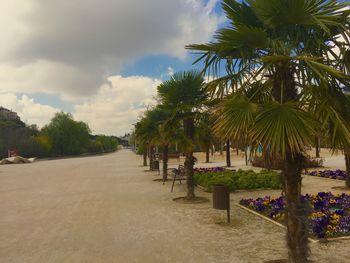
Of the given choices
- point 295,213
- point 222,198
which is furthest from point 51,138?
point 295,213

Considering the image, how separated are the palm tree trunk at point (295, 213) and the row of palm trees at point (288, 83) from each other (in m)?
0.01

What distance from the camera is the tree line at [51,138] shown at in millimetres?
72000

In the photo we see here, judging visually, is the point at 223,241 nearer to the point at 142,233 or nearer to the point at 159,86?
the point at 142,233

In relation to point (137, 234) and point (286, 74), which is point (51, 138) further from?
point (286, 74)

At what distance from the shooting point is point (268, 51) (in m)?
5.27

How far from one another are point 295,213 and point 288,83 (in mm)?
1767

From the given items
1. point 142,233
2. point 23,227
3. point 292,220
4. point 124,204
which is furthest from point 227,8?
point 124,204

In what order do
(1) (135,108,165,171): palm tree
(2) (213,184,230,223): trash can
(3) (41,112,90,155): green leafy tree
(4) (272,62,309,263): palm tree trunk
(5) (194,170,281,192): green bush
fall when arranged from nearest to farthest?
(4) (272,62,309,263): palm tree trunk
(2) (213,184,230,223): trash can
(5) (194,170,281,192): green bush
(1) (135,108,165,171): palm tree
(3) (41,112,90,155): green leafy tree

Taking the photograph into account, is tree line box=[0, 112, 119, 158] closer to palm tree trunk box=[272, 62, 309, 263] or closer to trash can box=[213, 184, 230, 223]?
trash can box=[213, 184, 230, 223]

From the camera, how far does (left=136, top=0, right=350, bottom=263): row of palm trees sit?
175 inches

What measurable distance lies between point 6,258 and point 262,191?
987 cm

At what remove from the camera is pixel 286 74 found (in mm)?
5098

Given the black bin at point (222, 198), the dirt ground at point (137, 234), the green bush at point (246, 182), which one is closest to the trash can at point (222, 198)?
the black bin at point (222, 198)

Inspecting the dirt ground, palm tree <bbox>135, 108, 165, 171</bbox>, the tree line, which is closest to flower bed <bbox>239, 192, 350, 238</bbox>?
the dirt ground
